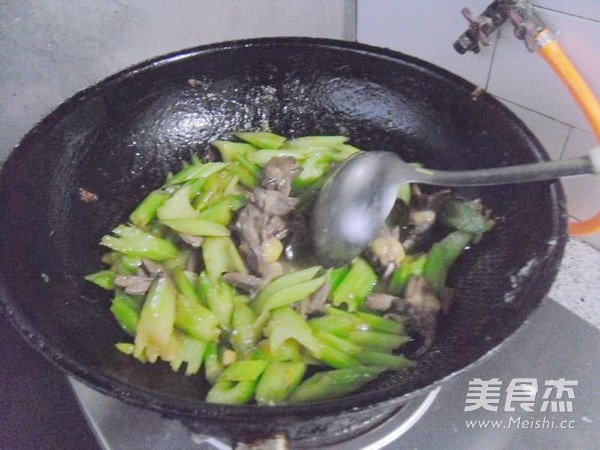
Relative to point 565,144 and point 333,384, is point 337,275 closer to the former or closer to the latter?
point 333,384

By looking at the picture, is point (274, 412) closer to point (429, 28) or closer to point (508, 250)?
point (508, 250)

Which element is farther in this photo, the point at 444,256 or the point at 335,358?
the point at 444,256

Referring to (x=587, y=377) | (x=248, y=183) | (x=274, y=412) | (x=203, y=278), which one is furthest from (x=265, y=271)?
(x=587, y=377)

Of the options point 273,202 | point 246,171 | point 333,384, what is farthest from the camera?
point 246,171

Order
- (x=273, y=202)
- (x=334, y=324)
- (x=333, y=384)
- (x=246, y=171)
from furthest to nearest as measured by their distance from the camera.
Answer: (x=246, y=171) → (x=273, y=202) → (x=334, y=324) → (x=333, y=384)

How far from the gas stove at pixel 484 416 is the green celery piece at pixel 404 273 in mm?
167

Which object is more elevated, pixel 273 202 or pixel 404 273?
pixel 273 202

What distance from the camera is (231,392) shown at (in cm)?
76

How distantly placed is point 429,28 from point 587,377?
0.69 meters

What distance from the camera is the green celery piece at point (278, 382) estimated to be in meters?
0.75

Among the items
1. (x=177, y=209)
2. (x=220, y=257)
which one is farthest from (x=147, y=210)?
(x=220, y=257)

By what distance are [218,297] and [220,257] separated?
3.3 inches

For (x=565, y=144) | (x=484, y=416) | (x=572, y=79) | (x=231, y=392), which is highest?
(x=572, y=79)

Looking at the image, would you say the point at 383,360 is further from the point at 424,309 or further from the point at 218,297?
the point at 218,297
